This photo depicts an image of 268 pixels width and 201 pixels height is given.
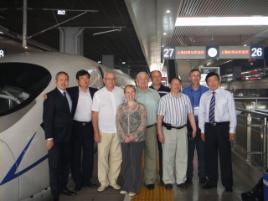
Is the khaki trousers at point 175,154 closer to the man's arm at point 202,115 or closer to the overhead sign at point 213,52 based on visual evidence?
the man's arm at point 202,115

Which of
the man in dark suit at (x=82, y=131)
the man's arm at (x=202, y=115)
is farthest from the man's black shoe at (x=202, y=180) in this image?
the man in dark suit at (x=82, y=131)

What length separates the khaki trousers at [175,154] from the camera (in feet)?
18.4

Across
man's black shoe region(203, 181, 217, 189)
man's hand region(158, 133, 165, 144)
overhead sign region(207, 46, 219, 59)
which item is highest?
overhead sign region(207, 46, 219, 59)

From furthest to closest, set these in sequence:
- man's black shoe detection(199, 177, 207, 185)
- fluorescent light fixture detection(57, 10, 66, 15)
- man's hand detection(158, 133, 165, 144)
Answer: fluorescent light fixture detection(57, 10, 66, 15)
man's black shoe detection(199, 177, 207, 185)
man's hand detection(158, 133, 165, 144)

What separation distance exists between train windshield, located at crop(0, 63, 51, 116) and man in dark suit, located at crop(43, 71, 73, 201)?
0.29 m

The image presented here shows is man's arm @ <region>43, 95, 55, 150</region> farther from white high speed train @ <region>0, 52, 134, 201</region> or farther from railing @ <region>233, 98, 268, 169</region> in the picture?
railing @ <region>233, 98, 268, 169</region>

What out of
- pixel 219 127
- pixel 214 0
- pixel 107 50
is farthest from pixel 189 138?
pixel 107 50

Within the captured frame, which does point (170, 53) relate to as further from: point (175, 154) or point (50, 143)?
point (50, 143)

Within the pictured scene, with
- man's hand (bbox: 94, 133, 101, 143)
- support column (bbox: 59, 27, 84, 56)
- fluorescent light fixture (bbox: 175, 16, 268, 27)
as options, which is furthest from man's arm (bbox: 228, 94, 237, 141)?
support column (bbox: 59, 27, 84, 56)

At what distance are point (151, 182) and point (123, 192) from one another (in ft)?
1.63

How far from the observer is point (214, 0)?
36.2 ft

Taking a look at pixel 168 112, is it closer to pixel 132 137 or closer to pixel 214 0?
pixel 132 137

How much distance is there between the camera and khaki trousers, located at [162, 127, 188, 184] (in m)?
5.59

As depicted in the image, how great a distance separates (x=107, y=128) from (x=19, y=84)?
1.36m
